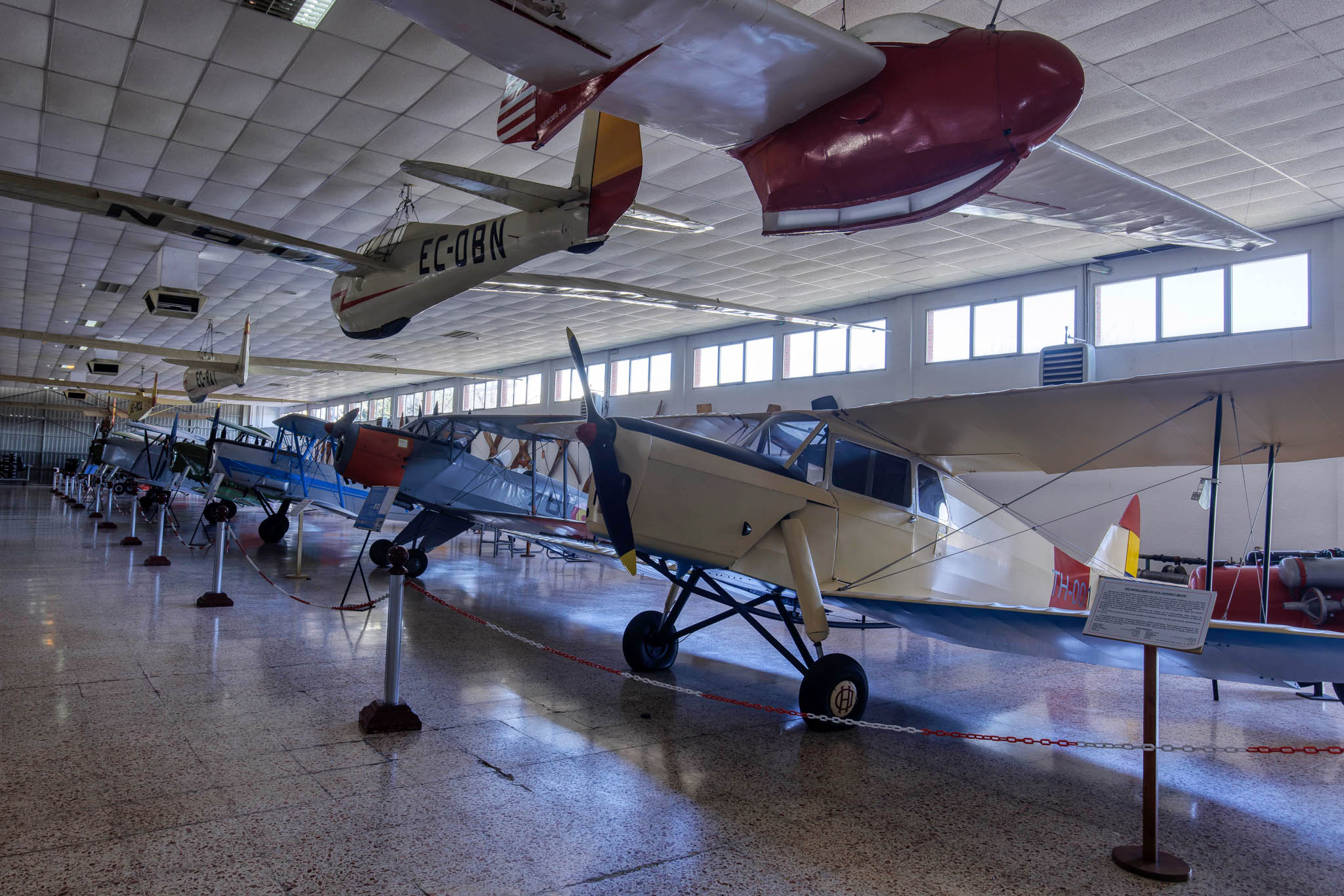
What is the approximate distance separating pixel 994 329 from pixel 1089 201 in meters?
9.60

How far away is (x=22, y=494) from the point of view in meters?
26.9

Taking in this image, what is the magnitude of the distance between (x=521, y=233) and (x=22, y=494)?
30.5 meters

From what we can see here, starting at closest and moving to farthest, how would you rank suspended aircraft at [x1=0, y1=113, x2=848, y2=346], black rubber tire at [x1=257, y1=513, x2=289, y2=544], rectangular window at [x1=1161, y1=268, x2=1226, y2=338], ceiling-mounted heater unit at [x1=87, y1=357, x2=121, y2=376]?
suspended aircraft at [x1=0, y1=113, x2=848, y2=346], rectangular window at [x1=1161, y1=268, x2=1226, y2=338], black rubber tire at [x1=257, y1=513, x2=289, y2=544], ceiling-mounted heater unit at [x1=87, y1=357, x2=121, y2=376]

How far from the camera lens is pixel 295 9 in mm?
5805

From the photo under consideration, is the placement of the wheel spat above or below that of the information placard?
above

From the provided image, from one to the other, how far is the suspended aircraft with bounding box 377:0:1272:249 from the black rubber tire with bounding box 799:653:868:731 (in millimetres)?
2649

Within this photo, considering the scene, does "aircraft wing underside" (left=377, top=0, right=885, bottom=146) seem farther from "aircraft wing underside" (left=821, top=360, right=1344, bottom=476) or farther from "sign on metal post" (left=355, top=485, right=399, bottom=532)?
"sign on metal post" (left=355, top=485, right=399, bottom=532)

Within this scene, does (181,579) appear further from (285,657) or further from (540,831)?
(540,831)

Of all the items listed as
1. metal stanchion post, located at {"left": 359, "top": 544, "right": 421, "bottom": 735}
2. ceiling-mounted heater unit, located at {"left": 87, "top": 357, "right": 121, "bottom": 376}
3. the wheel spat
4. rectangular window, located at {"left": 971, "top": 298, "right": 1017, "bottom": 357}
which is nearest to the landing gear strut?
the wheel spat

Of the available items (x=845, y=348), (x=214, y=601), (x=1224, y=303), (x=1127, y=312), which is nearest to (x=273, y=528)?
(x=214, y=601)

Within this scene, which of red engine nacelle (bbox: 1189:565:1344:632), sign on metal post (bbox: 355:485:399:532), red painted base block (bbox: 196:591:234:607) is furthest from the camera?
sign on metal post (bbox: 355:485:399:532)

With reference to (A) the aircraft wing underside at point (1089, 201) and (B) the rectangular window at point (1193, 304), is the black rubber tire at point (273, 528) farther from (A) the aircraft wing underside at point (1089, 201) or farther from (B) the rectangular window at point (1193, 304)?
(B) the rectangular window at point (1193, 304)

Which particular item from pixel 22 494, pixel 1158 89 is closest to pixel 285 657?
pixel 1158 89

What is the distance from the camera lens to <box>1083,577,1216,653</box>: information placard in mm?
2873
